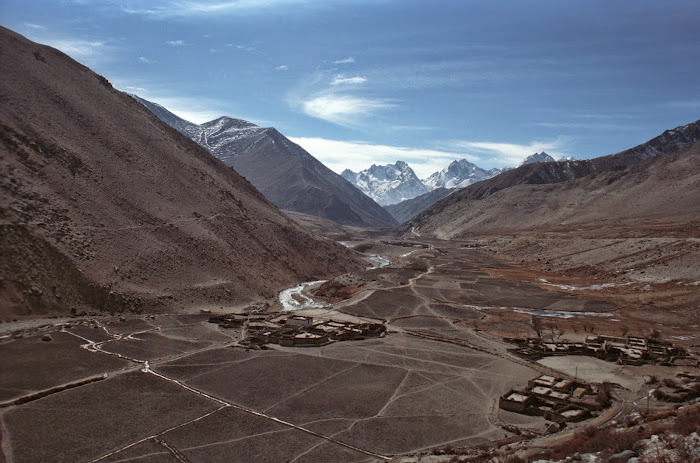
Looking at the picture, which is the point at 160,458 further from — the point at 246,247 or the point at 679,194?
the point at 679,194

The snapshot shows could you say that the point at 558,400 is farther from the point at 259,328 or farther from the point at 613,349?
the point at 259,328

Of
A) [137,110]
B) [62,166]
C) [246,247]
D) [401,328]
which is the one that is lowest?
[401,328]

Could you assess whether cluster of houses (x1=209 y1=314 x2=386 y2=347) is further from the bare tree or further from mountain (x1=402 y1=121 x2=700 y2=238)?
mountain (x1=402 y1=121 x2=700 y2=238)

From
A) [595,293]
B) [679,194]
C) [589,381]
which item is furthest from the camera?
[679,194]

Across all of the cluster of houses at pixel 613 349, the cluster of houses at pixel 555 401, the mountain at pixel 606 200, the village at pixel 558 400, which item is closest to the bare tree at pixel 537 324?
the cluster of houses at pixel 613 349

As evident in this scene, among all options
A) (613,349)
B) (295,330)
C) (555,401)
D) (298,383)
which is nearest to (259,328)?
(295,330)

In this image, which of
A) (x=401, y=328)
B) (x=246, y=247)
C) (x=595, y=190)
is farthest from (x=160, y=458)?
(x=595, y=190)
